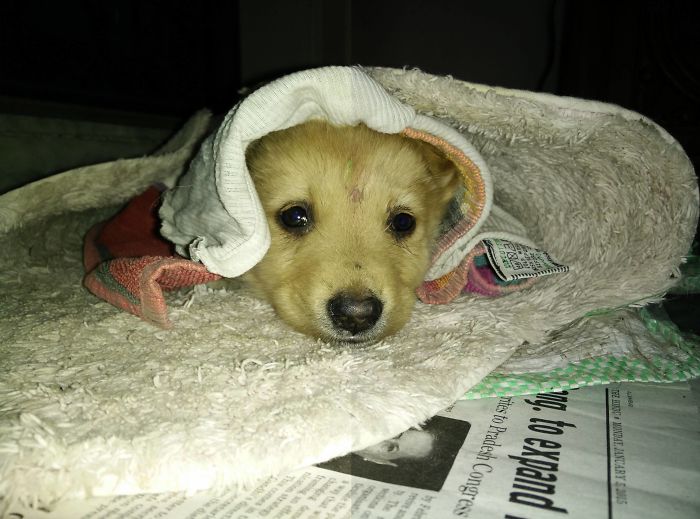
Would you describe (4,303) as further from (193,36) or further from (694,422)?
(193,36)

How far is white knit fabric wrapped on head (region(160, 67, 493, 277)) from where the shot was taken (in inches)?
52.9

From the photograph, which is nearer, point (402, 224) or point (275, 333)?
point (275, 333)

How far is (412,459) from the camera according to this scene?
40.5 inches

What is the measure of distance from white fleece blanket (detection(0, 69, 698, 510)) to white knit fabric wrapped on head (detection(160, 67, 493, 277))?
245 millimetres

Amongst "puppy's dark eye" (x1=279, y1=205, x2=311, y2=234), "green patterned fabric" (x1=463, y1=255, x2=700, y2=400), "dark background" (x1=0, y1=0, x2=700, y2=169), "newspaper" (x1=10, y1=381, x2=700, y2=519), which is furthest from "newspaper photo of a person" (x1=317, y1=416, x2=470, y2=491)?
"dark background" (x1=0, y1=0, x2=700, y2=169)

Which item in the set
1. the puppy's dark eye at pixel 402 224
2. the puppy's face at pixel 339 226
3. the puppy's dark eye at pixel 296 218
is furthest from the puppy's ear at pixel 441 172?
the puppy's dark eye at pixel 296 218

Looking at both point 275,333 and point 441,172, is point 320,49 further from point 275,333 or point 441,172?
point 275,333

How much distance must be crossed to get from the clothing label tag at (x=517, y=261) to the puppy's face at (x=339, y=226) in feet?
0.94

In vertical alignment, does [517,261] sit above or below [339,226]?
below

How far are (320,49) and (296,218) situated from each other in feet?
11.2

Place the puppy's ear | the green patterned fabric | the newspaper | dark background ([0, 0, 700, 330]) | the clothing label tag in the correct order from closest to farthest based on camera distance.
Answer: the newspaper, the green patterned fabric, the clothing label tag, the puppy's ear, dark background ([0, 0, 700, 330])

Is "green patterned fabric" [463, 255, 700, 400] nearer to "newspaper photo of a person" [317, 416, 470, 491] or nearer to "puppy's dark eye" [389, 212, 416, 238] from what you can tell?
"newspaper photo of a person" [317, 416, 470, 491]

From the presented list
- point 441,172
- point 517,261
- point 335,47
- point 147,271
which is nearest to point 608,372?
point 517,261

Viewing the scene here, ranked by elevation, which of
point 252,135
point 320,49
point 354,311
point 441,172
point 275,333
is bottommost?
point 275,333
